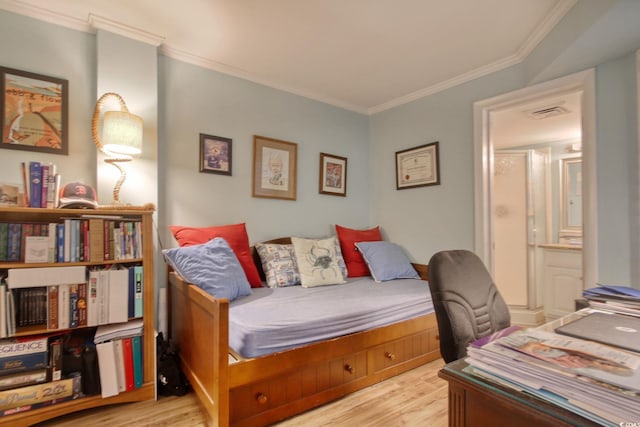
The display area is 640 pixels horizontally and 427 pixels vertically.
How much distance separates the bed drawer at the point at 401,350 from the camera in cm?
203

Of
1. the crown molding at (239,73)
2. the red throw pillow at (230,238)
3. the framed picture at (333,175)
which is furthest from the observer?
the framed picture at (333,175)

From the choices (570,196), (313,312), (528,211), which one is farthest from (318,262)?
(570,196)

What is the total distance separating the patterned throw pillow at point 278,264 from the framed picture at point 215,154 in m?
0.74

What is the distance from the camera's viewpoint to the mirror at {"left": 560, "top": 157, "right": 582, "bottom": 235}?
13.0ft

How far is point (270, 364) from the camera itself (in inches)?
61.2

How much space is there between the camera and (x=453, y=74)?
9.05 feet

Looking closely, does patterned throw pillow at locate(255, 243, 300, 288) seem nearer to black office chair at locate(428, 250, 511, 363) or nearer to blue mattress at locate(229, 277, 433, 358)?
blue mattress at locate(229, 277, 433, 358)

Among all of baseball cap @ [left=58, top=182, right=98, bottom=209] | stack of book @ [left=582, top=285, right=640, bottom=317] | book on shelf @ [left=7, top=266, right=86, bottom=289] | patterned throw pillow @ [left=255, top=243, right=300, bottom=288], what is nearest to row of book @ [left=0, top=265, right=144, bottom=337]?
book on shelf @ [left=7, top=266, right=86, bottom=289]

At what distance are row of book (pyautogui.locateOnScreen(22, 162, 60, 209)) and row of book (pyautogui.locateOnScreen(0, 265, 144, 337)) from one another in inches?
13.7

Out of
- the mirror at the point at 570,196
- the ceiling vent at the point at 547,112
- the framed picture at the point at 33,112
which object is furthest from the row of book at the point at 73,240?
the mirror at the point at 570,196

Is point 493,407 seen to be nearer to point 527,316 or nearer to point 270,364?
point 270,364

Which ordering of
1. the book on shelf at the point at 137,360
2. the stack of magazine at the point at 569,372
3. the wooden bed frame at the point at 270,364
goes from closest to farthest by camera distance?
the stack of magazine at the point at 569,372 < the wooden bed frame at the point at 270,364 < the book on shelf at the point at 137,360

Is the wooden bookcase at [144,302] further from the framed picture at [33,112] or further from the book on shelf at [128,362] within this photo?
the framed picture at [33,112]

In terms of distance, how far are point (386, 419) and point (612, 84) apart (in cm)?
254
